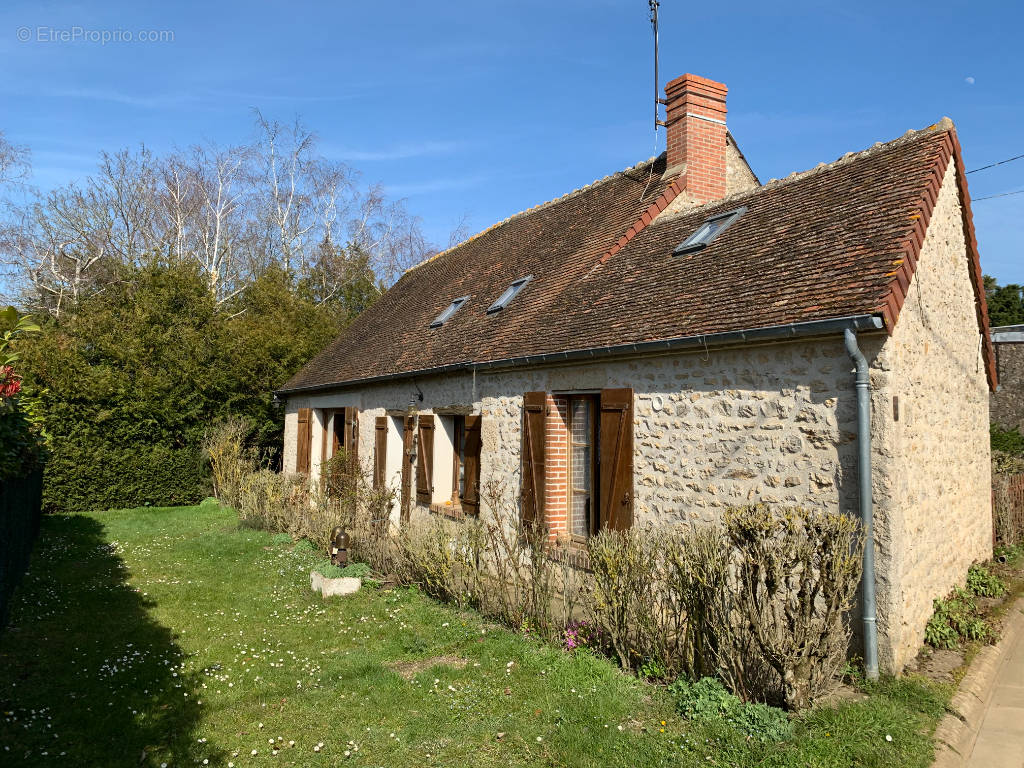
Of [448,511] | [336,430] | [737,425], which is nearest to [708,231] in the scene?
[737,425]

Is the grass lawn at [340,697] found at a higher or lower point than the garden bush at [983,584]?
lower

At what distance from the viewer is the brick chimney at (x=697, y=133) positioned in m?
10.2

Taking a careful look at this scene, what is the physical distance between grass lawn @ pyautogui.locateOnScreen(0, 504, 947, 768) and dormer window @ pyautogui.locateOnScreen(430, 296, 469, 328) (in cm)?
574

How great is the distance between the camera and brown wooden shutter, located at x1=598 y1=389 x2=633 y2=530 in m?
6.78

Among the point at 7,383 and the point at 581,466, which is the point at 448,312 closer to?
the point at 581,466

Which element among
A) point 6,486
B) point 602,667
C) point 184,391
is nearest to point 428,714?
point 602,667

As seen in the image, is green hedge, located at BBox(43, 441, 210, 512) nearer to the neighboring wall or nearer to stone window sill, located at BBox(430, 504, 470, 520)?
stone window sill, located at BBox(430, 504, 470, 520)

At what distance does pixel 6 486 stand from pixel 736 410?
730cm

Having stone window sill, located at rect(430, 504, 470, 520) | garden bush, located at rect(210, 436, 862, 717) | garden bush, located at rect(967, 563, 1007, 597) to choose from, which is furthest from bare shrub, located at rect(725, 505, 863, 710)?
stone window sill, located at rect(430, 504, 470, 520)

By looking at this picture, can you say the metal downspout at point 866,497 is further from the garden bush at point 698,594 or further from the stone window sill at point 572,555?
the stone window sill at point 572,555

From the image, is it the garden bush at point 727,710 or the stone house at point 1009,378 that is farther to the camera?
the stone house at point 1009,378

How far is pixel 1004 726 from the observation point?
4.47 m

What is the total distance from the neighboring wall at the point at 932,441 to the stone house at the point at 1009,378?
9.63 metres

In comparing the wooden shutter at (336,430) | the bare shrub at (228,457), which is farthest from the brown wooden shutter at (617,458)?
the bare shrub at (228,457)
